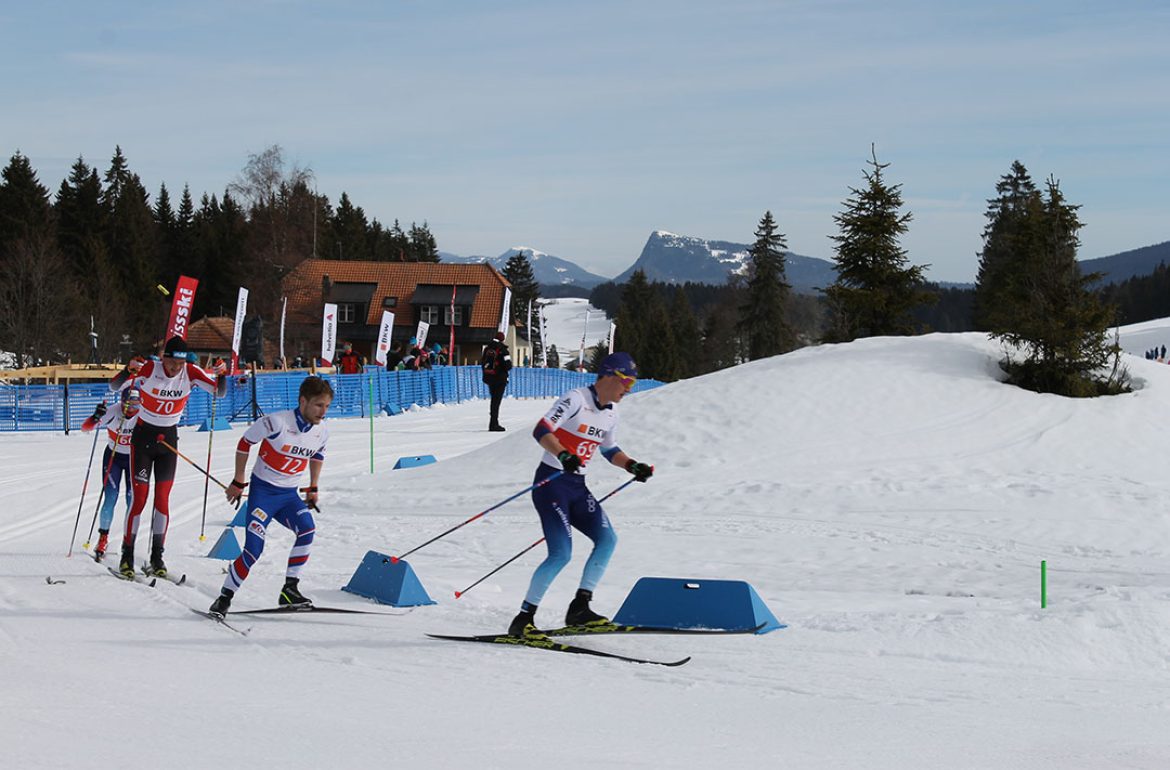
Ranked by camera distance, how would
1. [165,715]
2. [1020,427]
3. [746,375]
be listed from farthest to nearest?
[746,375], [1020,427], [165,715]

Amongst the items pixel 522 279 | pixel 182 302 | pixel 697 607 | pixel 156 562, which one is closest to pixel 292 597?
pixel 156 562

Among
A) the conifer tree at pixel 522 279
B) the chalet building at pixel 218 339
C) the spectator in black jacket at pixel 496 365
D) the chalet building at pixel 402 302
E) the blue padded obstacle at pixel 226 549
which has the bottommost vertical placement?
the blue padded obstacle at pixel 226 549

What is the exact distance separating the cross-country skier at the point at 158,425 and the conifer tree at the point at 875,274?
2239 cm

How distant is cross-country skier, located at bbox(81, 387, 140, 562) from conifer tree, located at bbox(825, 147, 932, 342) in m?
22.4

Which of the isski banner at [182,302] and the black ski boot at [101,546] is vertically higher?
the isski banner at [182,302]

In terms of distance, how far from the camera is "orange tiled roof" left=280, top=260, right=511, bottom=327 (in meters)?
79.0

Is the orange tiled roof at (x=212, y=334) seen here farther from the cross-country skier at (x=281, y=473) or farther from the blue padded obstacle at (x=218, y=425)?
the cross-country skier at (x=281, y=473)

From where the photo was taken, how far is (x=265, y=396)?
30125 mm

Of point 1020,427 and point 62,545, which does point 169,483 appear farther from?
point 1020,427

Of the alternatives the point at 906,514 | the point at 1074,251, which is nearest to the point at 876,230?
the point at 1074,251

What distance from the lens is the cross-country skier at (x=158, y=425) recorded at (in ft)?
34.2

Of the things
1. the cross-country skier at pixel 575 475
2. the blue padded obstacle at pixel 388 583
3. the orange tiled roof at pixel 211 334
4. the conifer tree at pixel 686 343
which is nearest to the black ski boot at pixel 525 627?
the cross-country skier at pixel 575 475

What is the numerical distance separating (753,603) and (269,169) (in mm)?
63640

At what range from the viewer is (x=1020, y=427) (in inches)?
725
